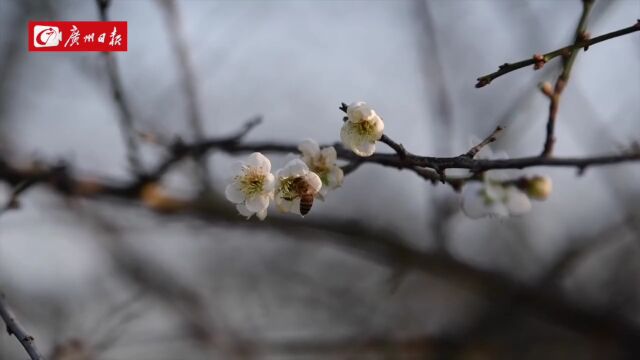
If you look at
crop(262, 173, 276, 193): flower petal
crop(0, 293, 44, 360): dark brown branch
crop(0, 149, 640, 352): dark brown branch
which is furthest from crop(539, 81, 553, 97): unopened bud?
crop(0, 149, 640, 352): dark brown branch

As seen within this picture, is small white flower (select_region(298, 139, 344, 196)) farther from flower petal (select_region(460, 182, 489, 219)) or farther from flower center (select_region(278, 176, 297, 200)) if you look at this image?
flower petal (select_region(460, 182, 489, 219))

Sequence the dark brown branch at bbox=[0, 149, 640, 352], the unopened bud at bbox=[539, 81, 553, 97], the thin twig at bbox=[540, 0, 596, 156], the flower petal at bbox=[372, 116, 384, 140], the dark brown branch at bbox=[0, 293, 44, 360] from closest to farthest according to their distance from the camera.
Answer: the dark brown branch at bbox=[0, 293, 44, 360] → the flower petal at bbox=[372, 116, 384, 140] → the thin twig at bbox=[540, 0, 596, 156] → the unopened bud at bbox=[539, 81, 553, 97] → the dark brown branch at bbox=[0, 149, 640, 352]

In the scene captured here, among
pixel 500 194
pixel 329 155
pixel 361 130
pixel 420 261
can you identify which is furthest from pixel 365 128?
pixel 420 261

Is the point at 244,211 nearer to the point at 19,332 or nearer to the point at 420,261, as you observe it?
the point at 19,332

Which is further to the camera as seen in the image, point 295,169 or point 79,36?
point 79,36

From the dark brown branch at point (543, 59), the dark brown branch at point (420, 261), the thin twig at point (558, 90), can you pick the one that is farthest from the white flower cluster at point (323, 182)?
the dark brown branch at point (420, 261)

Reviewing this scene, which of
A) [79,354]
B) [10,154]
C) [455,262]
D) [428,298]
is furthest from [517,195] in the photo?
[428,298]
